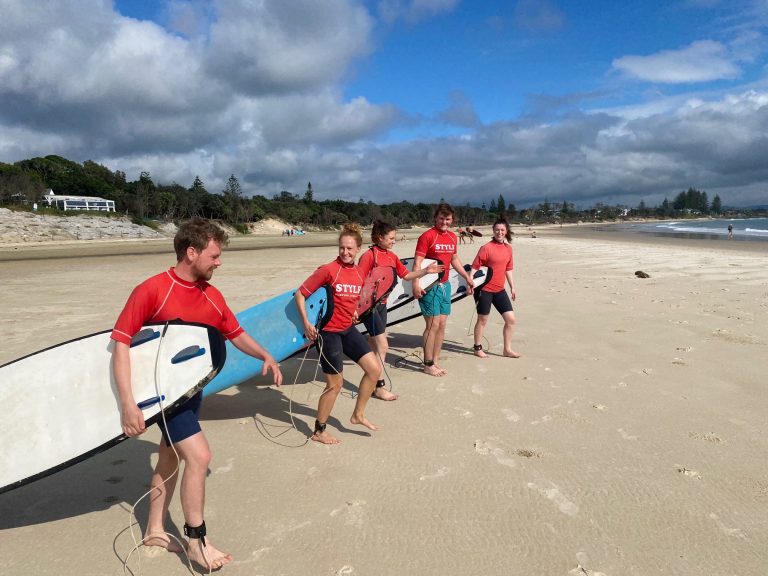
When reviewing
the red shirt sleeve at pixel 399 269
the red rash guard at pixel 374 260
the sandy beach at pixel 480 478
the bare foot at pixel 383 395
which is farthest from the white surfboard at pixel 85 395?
the red shirt sleeve at pixel 399 269

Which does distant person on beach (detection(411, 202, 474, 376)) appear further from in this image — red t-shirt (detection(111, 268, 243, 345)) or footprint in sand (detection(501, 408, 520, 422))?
red t-shirt (detection(111, 268, 243, 345))

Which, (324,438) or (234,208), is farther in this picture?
(234,208)

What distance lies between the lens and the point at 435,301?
555cm

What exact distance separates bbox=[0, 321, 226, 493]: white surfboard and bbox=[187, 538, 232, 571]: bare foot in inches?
27.1

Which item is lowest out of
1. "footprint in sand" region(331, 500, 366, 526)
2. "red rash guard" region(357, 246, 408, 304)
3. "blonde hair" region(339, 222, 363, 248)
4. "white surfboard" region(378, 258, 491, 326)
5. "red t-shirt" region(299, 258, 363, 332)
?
"footprint in sand" region(331, 500, 366, 526)

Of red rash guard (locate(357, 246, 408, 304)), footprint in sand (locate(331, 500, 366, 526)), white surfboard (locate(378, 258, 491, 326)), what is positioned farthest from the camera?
white surfboard (locate(378, 258, 491, 326))

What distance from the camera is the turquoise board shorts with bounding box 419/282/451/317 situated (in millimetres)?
5539

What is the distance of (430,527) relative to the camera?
9.23 feet

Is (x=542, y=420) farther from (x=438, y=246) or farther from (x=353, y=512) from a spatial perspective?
(x=438, y=246)

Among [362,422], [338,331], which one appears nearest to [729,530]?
[362,422]

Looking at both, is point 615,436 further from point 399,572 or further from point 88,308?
point 88,308

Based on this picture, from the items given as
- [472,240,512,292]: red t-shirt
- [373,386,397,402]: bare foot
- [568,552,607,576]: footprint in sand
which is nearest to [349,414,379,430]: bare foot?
[373,386,397,402]: bare foot

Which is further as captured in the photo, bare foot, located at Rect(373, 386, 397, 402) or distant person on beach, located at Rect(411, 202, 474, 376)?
distant person on beach, located at Rect(411, 202, 474, 376)

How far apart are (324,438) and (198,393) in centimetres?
150
